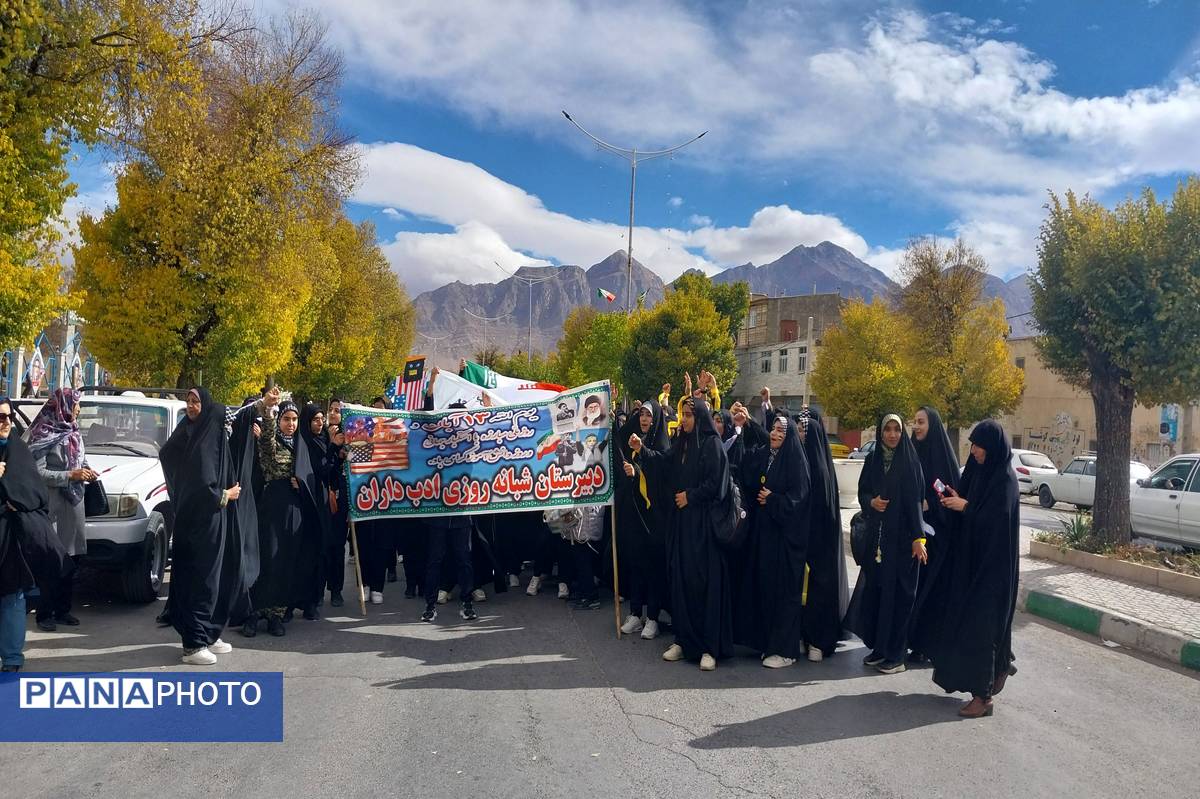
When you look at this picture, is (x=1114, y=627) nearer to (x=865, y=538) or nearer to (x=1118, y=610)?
(x=1118, y=610)

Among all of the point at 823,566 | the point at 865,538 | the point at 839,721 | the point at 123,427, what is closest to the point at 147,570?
the point at 123,427

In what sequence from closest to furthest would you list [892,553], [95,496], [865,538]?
1. [892,553]
2. [865,538]
3. [95,496]

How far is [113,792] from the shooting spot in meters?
3.60

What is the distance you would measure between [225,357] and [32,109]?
7686mm

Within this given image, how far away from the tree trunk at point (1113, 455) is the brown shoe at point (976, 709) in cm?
655

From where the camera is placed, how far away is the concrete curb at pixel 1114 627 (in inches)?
254

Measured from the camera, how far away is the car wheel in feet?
22.4

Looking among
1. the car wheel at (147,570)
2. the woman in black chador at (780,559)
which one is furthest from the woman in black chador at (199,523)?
the woman in black chador at (780,559)

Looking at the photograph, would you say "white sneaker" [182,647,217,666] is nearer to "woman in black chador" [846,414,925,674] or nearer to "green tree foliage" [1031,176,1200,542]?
"woman in black chador" [846,414,925,674]

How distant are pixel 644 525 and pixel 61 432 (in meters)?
4.47

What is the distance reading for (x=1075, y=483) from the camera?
760 inches

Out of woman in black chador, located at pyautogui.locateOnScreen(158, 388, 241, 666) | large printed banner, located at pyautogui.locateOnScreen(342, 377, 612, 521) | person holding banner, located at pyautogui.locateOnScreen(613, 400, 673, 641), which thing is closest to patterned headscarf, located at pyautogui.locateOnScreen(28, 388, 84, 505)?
woman in black chador, located at pyautogui.locateOnScreen(158, 388, 241, 666)

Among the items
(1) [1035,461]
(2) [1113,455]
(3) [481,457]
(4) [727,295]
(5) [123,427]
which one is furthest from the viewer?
(4) [727,295]

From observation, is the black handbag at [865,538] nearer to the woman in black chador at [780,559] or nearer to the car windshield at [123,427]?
the woman in black chador at [780,559]
